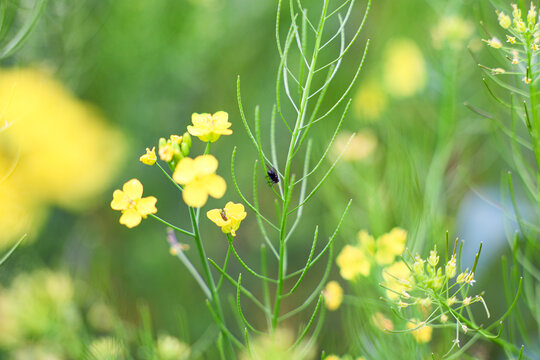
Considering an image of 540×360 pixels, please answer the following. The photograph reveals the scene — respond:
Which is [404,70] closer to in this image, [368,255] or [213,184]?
[368,255]

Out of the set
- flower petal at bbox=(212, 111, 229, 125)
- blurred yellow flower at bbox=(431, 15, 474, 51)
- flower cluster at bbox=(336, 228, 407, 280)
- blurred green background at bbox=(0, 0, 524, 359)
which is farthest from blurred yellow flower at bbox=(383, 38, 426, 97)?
flower petal at bbox=(212, 111, 229, 125)

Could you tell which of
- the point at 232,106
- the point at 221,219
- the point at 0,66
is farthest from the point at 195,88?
the point at 221,219

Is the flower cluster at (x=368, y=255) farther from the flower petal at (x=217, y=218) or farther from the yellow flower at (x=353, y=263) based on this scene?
the flower petal at (x=217, y=218)

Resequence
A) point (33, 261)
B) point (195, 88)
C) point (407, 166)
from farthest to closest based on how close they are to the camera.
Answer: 1. point (195, 88)
2. point (33, 261)
3. point (407, 166)

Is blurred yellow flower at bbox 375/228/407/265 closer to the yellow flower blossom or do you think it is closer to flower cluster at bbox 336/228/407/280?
flower cluster at bbox 336/228/407/280

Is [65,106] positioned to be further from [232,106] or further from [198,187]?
[198,187]

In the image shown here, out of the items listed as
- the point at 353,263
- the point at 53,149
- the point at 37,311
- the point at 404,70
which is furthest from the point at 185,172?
the point at 404,70
